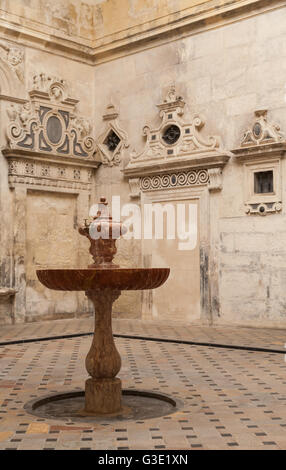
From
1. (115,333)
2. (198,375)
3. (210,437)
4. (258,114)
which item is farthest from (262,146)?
(210,437)

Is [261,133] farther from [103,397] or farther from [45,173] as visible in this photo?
[103,397]

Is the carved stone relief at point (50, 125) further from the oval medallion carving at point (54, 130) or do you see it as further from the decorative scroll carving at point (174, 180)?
the decorative scroll carving at point (174, 180)

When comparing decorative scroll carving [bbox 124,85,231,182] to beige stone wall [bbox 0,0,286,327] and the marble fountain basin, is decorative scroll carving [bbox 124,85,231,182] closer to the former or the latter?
beige stone wall [bbox 0,0,286,327]

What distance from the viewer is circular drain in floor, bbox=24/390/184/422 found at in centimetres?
446

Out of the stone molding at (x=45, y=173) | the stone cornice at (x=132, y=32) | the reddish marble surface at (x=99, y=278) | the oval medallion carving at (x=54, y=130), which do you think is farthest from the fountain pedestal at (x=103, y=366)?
the oval medallion carving at (x=54, y=130)

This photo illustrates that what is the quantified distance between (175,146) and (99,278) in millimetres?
6423

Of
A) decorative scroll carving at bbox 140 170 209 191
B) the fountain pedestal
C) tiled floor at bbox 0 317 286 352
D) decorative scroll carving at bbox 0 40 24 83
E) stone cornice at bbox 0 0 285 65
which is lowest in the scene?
tiled floor at bbox 0 317 286 352

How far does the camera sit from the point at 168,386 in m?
5.45

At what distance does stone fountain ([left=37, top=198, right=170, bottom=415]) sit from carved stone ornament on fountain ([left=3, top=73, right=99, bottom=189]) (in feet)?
19.1

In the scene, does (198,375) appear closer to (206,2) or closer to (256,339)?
(256,339)

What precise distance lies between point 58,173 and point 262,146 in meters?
3.93

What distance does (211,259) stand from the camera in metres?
9.91

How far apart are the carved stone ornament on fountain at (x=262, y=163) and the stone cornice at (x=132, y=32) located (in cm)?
180

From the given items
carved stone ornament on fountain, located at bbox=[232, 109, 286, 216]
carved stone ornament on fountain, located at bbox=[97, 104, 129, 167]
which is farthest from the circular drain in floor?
carved stone ornament on fountain, located at bbox=[97, 104, 129, 167]
